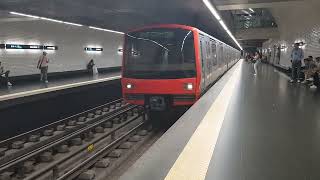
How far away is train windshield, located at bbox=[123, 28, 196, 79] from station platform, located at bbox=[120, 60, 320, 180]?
86.1 inches

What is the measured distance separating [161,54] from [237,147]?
5400 millimetres

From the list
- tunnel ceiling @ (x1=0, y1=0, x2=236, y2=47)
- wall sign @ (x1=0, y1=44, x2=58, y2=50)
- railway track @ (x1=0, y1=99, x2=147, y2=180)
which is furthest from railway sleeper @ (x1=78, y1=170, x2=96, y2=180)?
wall sign @ (x1=0, y1=44, x2=58, y2=50)

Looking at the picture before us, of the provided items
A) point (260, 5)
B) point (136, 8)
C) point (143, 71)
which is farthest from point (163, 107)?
point (260, 5)

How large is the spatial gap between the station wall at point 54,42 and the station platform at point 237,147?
422 inches

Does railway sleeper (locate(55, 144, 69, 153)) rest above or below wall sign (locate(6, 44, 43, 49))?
below

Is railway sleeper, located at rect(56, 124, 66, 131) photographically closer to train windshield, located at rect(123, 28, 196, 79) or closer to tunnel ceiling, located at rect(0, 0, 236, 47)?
train windshield, located at rect(123, 28, 196, 79)

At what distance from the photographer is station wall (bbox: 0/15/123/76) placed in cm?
1470

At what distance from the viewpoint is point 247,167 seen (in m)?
3.24

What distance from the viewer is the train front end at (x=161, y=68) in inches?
349

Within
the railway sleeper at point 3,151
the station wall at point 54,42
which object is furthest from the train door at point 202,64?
the station wall at point 54,42

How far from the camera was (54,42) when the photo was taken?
59.0 feet

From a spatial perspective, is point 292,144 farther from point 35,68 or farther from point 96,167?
point 35,68

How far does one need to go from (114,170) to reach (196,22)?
14.5 meters

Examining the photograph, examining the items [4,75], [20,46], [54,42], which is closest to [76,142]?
[4,75]
